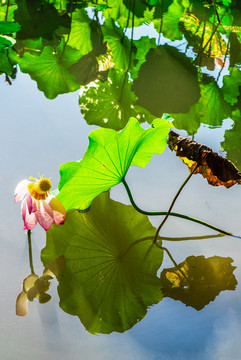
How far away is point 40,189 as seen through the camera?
32.6 inches

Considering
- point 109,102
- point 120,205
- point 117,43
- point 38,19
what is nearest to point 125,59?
point 117,43

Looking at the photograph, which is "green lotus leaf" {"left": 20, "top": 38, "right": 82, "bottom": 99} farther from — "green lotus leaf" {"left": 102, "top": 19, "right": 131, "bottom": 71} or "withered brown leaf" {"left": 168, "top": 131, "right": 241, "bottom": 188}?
"withered brown leaf" {"left": 168, "top": 131, "right": 241, "bottom": 188}

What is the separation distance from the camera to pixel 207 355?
0.66 m

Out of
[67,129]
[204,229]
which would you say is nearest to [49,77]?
[67,129]

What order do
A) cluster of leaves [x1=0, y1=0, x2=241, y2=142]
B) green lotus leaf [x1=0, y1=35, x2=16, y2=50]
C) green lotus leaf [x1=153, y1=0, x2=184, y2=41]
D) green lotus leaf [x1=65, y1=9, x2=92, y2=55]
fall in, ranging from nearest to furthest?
cluster of leaves [x1=0, y1=0, x2=241, y2=142]
green lotus leaf [x1=0, y1=35, x2=16, y2=50]
green lotus leaf [x1=65, y1=9, x2=92, y2=55]
green lotus leaf [x1=153, y1=0, x2=184, y2=41]

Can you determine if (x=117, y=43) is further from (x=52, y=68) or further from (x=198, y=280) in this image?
(x=198, y=280)

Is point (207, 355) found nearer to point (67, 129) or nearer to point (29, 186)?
point (29, 186)

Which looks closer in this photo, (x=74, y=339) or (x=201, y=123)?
(x=74, y=339)

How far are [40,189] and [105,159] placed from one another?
0.14 m

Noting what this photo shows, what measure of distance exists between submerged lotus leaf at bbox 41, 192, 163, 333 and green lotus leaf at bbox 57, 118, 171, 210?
2.1 inches

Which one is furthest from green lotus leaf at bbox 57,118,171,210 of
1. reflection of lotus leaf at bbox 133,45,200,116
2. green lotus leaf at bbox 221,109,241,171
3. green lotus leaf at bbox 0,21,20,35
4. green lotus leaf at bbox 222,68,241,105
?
green lotus leaf at bbox 0,21,20,35

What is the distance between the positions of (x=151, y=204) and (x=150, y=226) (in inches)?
2.8

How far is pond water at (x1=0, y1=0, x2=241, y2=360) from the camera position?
68 centimetres

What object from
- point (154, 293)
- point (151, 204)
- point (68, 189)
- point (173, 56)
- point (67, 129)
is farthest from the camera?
point (173, 56)
